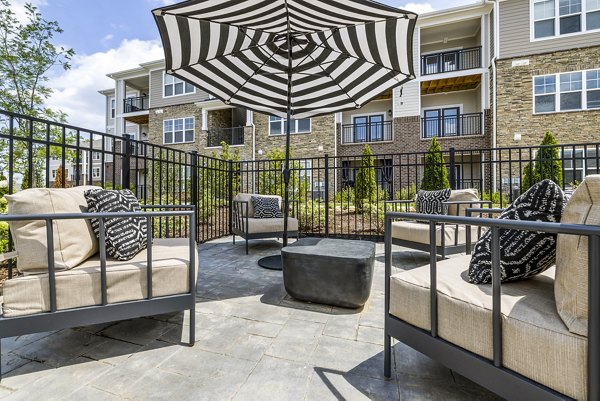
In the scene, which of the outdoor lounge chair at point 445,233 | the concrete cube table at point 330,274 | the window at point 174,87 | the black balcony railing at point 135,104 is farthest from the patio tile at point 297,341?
the black balcony railing at point 135,104

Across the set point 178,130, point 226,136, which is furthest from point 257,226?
point 178,130

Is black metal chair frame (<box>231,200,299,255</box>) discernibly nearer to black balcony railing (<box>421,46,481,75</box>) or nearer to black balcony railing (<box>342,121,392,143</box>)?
black balcony railing (<box>342,121,392,143</box>)

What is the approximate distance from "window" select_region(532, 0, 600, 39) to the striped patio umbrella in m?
10.6

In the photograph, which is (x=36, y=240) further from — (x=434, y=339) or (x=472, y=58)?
(x=472, y=58)

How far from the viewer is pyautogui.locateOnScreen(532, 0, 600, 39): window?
9.38 metres

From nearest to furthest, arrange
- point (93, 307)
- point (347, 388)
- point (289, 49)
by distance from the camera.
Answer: point (347, 388), point (93, 307), point (289, 49)

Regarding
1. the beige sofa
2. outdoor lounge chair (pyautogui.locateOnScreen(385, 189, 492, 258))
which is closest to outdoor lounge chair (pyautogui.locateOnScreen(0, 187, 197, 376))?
the beige sofa

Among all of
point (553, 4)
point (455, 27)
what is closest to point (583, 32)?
point (553, 4)

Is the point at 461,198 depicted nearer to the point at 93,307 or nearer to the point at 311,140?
the point at 93,307

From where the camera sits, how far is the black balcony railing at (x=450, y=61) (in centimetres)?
1184

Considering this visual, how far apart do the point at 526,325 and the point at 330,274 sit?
1.42 meters

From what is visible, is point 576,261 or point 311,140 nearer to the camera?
point 576,261

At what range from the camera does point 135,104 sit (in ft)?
58.4

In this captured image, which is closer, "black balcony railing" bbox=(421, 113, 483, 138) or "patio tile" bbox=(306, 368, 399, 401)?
"patio tile" bbox=(306, 368, 399, 401)
